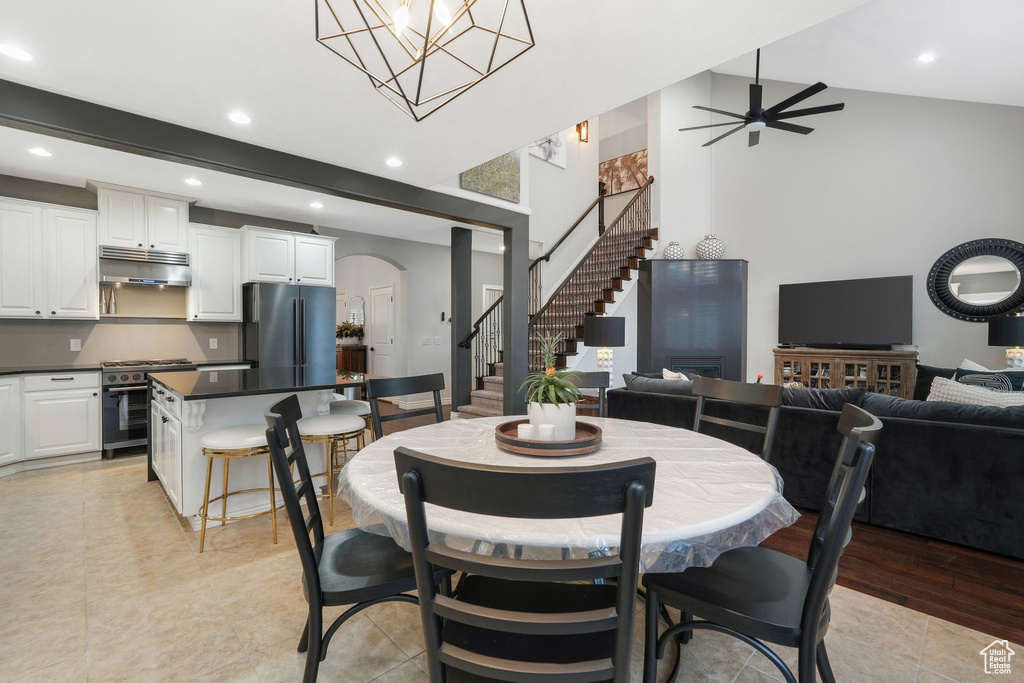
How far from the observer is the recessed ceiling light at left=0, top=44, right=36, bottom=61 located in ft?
7.25

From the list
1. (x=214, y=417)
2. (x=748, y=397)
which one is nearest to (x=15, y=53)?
(x=214, y=417)

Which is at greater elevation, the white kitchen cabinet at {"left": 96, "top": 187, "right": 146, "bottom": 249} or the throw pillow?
the white kitchen cabinet at {"left": 96, "top": 187, "right": 146, "bottom": 249}

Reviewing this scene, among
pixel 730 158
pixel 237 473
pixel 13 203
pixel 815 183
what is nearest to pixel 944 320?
pixel 815 183

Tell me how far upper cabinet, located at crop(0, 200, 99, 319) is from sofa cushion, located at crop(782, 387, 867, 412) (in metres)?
5.90

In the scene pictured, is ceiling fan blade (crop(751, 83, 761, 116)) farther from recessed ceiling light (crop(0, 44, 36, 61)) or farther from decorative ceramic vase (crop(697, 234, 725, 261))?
recessed ceiling light (crop(0, 44, 36, 61))

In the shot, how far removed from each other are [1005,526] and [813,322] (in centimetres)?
425

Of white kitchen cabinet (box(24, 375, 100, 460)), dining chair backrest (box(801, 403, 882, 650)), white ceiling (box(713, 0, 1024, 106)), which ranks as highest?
white ceiling (box(713, 0, 1024, 106))

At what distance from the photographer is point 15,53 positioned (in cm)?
226

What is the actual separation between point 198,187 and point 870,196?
7.67m

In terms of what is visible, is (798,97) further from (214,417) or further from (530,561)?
(214,417)

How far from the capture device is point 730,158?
7129 millimetres

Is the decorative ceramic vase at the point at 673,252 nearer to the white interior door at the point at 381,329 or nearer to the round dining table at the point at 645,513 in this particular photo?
the white interior door at the point at 381,329

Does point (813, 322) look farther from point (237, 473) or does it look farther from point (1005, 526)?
point (237, 473)

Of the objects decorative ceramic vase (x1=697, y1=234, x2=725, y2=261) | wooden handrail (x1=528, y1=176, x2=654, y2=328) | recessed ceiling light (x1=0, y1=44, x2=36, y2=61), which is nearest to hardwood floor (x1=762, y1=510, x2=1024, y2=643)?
wooden handrail (x1=528, y1=176, x2=654, y2=328)
